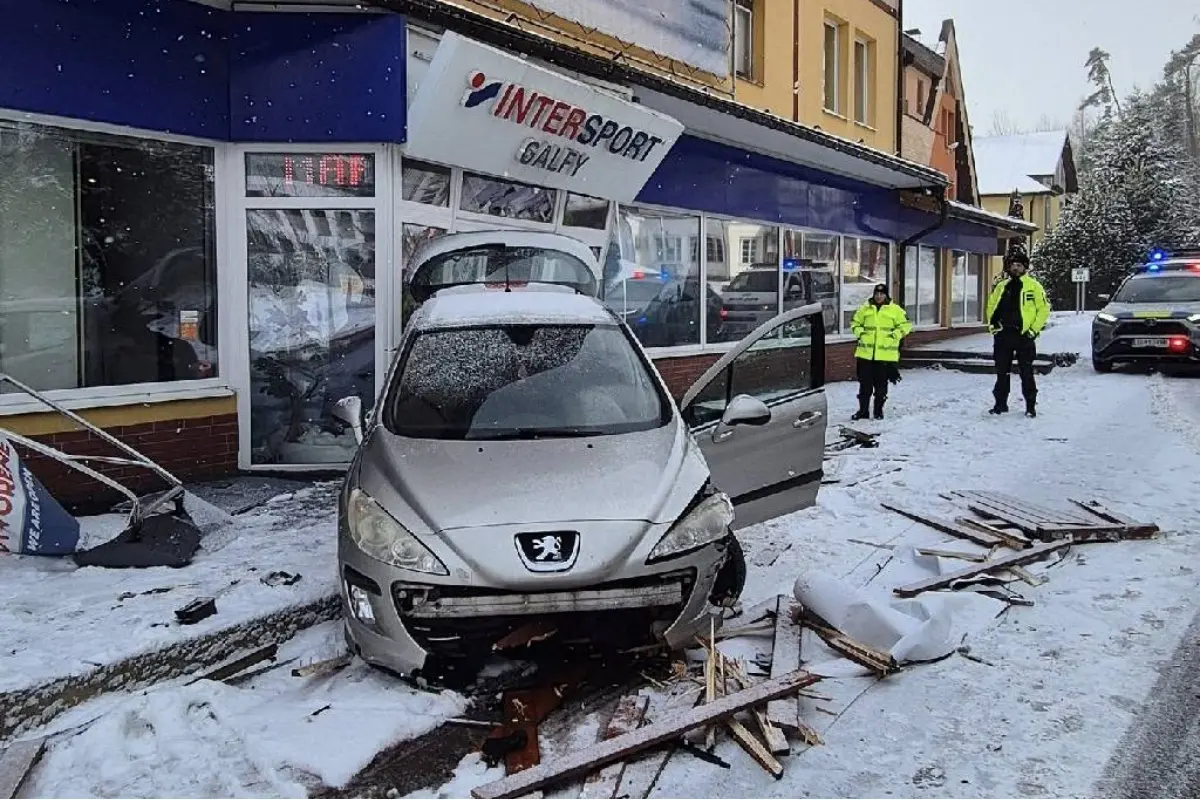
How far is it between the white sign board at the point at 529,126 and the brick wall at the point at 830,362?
8.46 ft

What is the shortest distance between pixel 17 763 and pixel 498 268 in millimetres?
5720

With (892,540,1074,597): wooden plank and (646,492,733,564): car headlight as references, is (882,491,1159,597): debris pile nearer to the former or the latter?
(892,540,1074,597): wooden plank

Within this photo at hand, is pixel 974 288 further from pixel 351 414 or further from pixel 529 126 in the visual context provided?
pixel 351 414

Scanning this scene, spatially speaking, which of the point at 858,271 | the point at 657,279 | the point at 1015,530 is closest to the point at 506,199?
the point at 657,279

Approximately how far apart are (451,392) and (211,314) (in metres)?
4.12

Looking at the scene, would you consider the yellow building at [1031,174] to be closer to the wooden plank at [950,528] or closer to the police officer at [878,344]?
the police officer at [878,344]

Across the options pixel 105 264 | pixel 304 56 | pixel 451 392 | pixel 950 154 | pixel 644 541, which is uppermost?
pixel 950 154

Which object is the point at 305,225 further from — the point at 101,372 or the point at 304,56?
the point at 101,372

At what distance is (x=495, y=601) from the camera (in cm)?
408

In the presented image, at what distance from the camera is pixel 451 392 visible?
530cm

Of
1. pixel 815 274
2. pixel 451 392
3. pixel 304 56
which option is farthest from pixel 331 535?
pixel 815 274

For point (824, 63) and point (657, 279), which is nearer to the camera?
point (657, 279)

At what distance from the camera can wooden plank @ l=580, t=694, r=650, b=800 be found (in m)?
3.57

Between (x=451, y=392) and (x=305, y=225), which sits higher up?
(x=305, y=225)
